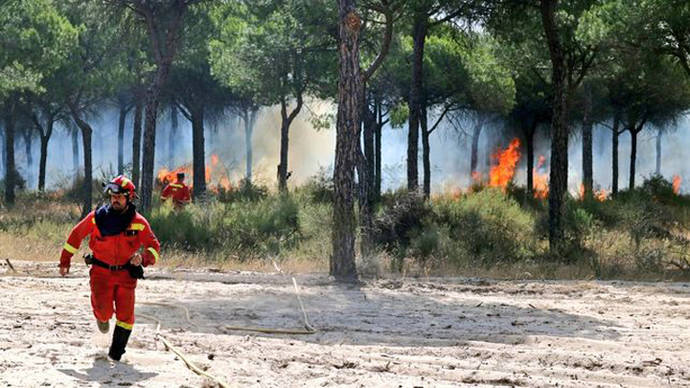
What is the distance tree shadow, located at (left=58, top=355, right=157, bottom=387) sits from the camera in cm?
818

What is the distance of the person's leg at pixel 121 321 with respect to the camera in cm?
895

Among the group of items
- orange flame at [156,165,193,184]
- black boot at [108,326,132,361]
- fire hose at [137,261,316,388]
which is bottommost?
fire hose at [137,261,316,388]

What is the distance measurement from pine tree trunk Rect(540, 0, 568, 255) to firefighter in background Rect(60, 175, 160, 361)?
13.5 metres

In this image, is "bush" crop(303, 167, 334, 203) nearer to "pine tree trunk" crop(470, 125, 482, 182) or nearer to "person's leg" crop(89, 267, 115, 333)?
"pine tree trunk" crop(470, 125, 482, 182)

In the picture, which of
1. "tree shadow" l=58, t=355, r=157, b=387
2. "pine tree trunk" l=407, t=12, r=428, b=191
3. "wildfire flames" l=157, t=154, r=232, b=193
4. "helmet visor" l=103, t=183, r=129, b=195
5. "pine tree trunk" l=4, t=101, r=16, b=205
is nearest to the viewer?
"tree shadow" l=58, t=355, r=157, b=387

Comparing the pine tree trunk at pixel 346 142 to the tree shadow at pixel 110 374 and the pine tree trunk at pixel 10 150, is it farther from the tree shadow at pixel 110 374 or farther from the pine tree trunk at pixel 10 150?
the pine tree trunk at pixel 10 150

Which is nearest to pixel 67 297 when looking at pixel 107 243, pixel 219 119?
pixel 107 243

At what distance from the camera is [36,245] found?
864 inches

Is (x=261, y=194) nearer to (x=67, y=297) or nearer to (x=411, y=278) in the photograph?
(x=411, y=278)

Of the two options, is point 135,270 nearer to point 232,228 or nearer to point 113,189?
point 113,189

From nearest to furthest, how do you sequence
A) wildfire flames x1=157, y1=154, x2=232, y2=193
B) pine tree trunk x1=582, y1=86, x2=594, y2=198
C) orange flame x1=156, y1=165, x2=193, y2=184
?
1. pine tree trunk x1=582, y1=86, x2=594, y2=198
2. orange flame x1=156, y1=165, x2=193, y2=184
3. wildfire flames x1=157, y1=154, x2=232, y2=193

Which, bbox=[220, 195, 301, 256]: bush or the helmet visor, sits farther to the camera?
bbox=[220, 195, 301, 256]: bush

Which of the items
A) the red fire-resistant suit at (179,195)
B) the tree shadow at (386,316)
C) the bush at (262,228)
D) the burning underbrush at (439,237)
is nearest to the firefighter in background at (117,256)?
the tree shadow at (386,316)

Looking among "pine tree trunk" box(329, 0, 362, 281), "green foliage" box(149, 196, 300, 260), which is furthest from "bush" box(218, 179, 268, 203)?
"pine tree trunk" box(329, 0, 362, 281)
